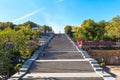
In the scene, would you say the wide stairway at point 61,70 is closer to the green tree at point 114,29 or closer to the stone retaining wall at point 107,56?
the stone retaining wall at point 107,56

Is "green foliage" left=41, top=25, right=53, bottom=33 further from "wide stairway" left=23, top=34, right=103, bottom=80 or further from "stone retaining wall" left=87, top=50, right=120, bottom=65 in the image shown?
"wide stairway" left=23, top=34, right=103, bottom=80

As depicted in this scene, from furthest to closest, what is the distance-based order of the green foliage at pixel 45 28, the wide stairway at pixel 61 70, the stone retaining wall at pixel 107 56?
the green foliage at pixel 45 28 < the stone retaining wall at pixel 107 56 < the wide stairway at pixel 61 70

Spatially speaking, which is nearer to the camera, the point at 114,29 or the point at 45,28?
the point at 114,29

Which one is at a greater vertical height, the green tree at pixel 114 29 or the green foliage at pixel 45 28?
the green foliage at pixel 45 28

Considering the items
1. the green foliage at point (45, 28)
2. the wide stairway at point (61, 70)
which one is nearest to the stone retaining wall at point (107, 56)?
the wide stairway at point (61, 70)

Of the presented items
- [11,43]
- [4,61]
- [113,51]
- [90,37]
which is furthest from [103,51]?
[4,61]

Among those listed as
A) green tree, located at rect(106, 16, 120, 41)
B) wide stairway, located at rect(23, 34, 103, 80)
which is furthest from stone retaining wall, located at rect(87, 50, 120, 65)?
wide stairway, located at rect(23, 34, 103, 80)

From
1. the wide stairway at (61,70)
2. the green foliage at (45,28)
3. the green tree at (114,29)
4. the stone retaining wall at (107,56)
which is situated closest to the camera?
the wide stairway at (61,70)

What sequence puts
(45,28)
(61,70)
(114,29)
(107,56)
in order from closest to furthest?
(61,70) < (107,56) < (114,29) < (45,28)

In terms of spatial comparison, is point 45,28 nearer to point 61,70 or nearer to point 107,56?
point 107,56

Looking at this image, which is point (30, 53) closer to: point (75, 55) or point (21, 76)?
point (75, 55)

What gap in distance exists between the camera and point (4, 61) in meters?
23.9

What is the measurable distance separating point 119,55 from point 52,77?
76.9 ft

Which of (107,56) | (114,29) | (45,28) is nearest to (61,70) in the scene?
(107,56)
